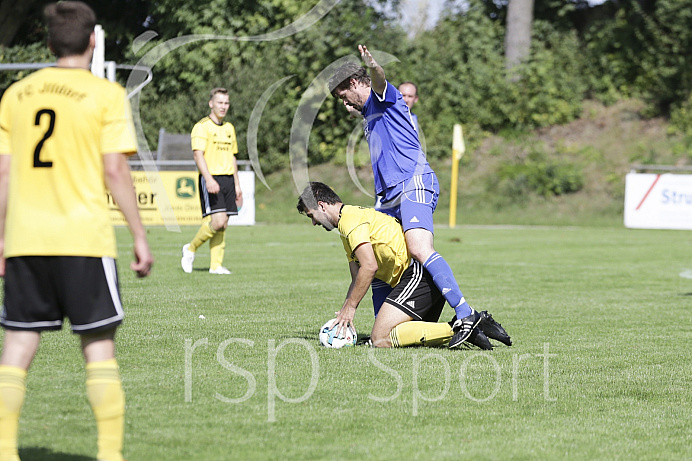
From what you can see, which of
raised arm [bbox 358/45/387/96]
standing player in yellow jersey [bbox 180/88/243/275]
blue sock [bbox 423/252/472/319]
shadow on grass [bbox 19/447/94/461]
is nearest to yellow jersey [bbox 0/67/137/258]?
shadow on grass [bbox 19/447/94/461]

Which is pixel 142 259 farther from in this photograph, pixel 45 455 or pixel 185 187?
pixel 185 187

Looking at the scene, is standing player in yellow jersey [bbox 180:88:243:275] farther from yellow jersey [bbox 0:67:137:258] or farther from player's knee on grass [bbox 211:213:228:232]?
yellow jersey [bbox 0:67:137:258]

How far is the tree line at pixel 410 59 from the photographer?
31859mm

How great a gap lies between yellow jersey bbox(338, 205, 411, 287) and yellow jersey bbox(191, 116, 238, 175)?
5.53m

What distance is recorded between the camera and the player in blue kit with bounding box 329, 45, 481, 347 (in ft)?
21.5

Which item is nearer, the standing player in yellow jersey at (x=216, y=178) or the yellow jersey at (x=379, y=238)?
the yellow jersey at (x=379, y=238)

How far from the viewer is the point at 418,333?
21.3ft

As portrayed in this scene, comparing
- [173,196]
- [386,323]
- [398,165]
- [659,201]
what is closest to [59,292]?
[386,323]

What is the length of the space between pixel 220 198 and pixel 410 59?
2335 centimetres

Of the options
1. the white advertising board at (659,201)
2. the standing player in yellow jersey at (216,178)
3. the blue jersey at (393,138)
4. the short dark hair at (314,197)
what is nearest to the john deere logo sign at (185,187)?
the standing player in yellow jersey at (216,178)

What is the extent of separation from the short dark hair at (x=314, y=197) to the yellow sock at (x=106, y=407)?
289 centimetres

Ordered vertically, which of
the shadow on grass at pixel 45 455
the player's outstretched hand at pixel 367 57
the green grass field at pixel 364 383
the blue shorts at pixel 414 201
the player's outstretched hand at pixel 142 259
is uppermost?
the player's outstretched hand at pixel 367 57

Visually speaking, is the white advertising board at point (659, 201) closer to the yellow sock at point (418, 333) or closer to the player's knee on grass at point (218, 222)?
the player's knee on grass at point (218, 222)

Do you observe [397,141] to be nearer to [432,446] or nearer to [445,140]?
[432,446]
